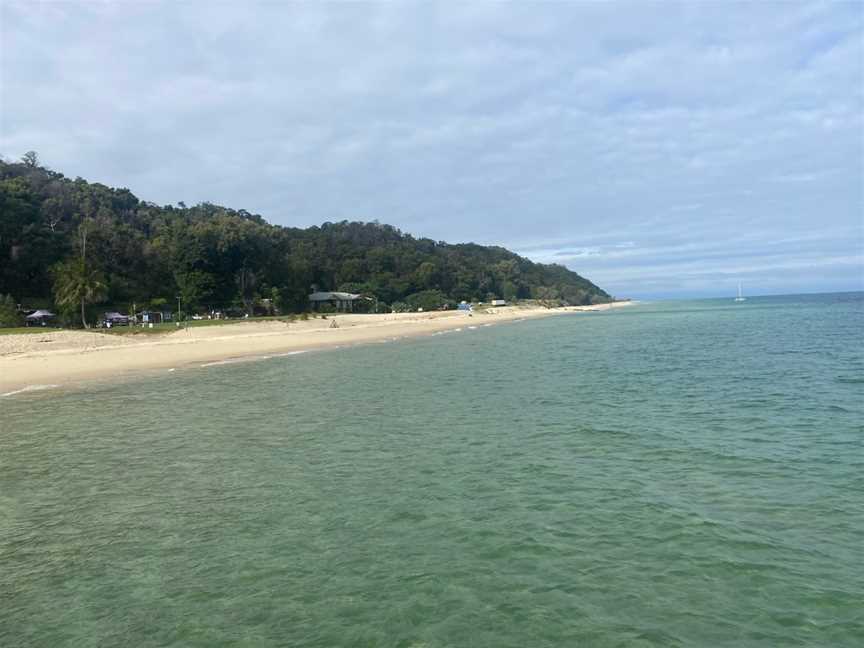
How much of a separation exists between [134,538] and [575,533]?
5.64 meters

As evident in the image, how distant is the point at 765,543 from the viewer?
268 inches

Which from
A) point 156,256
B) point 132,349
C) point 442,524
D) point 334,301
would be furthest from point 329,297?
point 442,524

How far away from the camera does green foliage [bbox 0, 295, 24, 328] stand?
44772mm

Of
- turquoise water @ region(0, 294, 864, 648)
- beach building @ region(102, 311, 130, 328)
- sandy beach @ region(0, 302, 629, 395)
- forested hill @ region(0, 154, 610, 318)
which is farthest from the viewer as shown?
forested hill @ region(0, 154, 610, 318)

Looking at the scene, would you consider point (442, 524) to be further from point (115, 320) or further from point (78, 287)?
point (115, 320)

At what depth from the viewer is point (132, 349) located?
35.9 metres

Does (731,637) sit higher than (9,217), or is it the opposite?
(9,217)

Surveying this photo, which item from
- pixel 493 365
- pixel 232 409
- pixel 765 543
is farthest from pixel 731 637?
pixel 493 365

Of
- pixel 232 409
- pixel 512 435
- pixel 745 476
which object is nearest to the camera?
pixel 745 476

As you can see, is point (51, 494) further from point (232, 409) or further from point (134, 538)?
point (232, 409)

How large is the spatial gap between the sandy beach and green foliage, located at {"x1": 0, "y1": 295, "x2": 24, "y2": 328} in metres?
8.88

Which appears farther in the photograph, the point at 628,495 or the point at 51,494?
the point at 51,494

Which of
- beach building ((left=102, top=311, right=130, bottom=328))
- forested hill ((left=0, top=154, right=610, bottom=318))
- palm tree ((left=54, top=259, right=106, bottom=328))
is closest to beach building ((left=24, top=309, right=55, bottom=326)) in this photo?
palm tree ((left=54, top=259, right=106, bottom=328))

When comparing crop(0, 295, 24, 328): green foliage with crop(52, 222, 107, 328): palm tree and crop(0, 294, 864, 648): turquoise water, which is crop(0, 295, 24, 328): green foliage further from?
crop(0, 294, 864, 648): turquoise water
